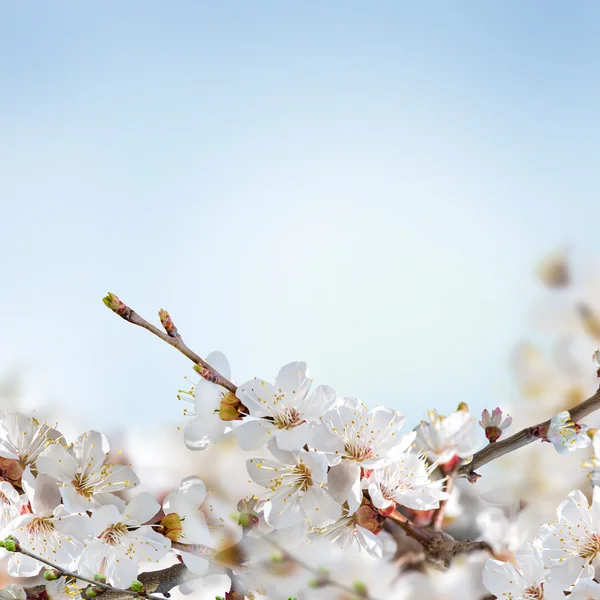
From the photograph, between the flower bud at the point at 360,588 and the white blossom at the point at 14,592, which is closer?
the flower bud at the point at 360,588

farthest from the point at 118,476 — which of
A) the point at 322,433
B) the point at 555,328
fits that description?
the point at 555,328

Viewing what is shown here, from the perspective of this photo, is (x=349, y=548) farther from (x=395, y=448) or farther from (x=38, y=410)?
(x=38, y=410)

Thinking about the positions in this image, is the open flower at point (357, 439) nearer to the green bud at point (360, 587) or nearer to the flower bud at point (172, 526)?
the green bud at point (360, 587)

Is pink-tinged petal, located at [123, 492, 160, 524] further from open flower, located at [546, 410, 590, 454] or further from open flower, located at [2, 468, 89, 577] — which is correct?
open flower, located at [546, 410, 590, 454]

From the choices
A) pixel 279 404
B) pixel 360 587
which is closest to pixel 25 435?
pixel 279 404

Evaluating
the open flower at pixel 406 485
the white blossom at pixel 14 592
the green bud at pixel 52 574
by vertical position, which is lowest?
the white blossom at pixel 14 592

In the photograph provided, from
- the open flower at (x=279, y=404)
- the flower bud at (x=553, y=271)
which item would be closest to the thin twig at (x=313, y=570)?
the open flower at (x=279, y=404)
